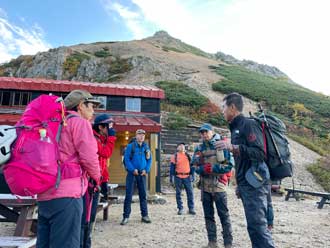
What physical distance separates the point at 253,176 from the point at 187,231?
304 centimetres

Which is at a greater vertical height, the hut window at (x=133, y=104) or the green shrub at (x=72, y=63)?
the green shrub at (x=72, y=63)

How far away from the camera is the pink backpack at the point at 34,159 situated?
2.02m

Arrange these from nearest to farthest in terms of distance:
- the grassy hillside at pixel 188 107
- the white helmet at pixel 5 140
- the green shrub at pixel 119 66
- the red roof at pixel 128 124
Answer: the white helmet at pixel 5 140 < the red roof at pixel 128 124 < the grassy hillside at pixel 188 107 < the green shrub at pixel 119 66

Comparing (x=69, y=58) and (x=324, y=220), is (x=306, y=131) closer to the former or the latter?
(x=324, y=220)

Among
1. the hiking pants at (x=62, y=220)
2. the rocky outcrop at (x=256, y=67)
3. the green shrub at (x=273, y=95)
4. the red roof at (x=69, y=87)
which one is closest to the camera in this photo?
the hiking pants at (x=62, y=220)

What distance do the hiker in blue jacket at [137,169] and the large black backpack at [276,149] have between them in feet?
11.3

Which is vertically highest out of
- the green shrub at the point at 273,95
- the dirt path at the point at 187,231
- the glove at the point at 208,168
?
the green shrub at the point at 273,95

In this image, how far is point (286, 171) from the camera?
2.99 meters

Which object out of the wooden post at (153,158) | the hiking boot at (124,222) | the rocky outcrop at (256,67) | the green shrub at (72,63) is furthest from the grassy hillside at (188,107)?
the rocky outcrop at (256,67)

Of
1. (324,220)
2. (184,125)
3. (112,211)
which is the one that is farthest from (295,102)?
(112,211)

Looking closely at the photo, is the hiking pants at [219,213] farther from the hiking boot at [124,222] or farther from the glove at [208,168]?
the hiking boot at [124,222]

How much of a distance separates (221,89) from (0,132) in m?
30.3

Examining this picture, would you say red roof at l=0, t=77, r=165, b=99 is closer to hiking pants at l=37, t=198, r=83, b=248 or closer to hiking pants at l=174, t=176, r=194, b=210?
hiking pants at l=174, t=176, r=194, b=210

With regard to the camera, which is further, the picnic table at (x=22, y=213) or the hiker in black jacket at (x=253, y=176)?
the picnic table at (x=22, y=213)
